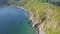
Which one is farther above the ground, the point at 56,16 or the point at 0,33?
the point at 56,16

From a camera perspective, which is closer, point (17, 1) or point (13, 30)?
point (13, 30)

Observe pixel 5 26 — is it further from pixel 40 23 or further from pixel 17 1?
pixel 17 1

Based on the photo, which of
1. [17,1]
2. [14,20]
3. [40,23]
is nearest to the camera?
[40,23]

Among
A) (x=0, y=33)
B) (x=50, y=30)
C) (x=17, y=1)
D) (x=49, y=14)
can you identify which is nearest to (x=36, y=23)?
(x=49, y=14)

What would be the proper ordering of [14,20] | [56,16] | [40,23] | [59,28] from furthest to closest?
[14,20] → [40,23] → [56,16] → [59,28]

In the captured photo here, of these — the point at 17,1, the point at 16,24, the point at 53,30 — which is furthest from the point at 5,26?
the point at 17,1

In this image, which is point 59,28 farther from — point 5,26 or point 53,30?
point 5,26

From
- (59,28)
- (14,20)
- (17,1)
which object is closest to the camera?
(59,28)

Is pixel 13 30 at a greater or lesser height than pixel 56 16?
lesser

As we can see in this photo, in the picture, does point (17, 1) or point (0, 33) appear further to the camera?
point (17, 1)
